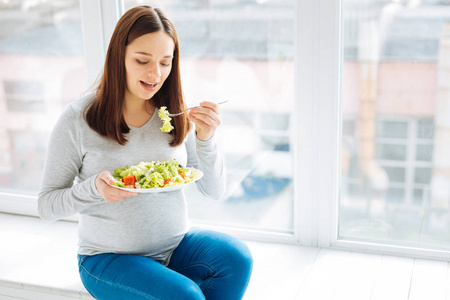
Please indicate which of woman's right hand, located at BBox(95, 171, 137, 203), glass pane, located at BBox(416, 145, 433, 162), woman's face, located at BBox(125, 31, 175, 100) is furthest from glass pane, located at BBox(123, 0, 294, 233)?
woman's right hand, located at BBox(95, 171, 137, 203)

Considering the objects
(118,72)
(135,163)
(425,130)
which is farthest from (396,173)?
(118,72)

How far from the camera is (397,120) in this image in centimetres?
193

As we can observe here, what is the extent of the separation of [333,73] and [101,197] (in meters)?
0.92

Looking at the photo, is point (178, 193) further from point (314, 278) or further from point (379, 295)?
point (379, 295)

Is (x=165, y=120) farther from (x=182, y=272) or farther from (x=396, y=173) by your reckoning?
(x=396, y=173)

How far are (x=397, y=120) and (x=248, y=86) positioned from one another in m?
0.55

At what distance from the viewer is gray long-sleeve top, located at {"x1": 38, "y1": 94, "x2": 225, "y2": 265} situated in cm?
150

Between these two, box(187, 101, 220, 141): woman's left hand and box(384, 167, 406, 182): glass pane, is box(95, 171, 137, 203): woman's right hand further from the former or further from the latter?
box(384, 167, 406, 182): glass pane

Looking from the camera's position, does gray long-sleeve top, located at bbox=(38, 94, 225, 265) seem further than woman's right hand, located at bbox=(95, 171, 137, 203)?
Yes

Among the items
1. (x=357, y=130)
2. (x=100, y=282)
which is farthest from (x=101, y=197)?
(x=357, y=130)

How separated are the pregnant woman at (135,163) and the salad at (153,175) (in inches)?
2.4

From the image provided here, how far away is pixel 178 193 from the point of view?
1.63 metres

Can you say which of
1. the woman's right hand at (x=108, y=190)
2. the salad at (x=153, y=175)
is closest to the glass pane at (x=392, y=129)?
the salad at (x=153, y=175)

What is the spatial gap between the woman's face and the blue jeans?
451 millimetres
